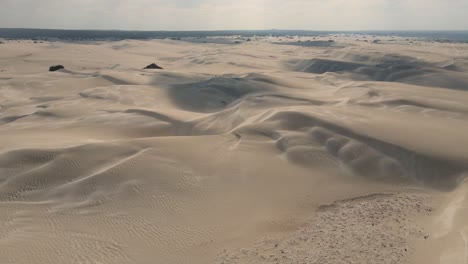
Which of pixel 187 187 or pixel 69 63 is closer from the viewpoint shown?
pixel 187 187

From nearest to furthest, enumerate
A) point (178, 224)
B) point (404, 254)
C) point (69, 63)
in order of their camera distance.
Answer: point (404, 254) < point (178, 224) < point (69, 63)

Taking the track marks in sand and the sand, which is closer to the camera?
the track marks in sand

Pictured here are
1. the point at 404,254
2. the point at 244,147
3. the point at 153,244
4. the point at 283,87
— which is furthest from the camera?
the point at 283,87

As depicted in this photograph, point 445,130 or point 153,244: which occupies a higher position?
point 445,130

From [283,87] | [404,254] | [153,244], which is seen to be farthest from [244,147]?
[283,87]

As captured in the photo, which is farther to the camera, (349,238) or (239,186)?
(239,186)

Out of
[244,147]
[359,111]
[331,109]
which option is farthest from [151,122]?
[359,111]

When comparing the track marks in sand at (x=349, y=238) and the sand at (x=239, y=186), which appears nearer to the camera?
the track marks in sand at (x=349, y=238)

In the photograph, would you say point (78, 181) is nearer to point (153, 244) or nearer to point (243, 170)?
point (153, 244)

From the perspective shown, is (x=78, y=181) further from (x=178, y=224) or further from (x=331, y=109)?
(x=331, y=109)
